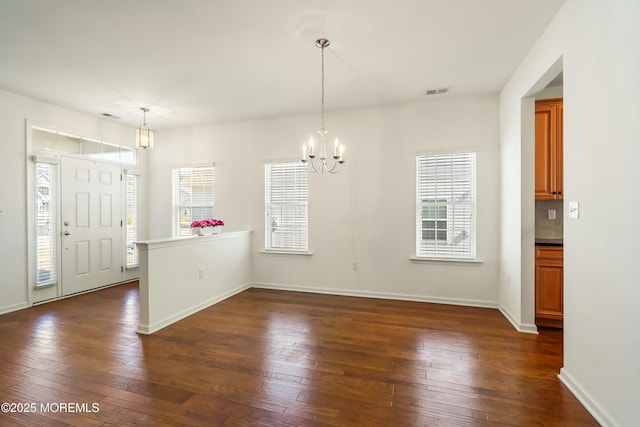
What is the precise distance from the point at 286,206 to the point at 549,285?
3700 mm

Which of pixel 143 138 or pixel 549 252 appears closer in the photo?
pixel 549 252

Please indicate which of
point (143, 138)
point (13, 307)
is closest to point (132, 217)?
point (143, 138)

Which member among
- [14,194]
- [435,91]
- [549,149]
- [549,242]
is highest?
[435,91]

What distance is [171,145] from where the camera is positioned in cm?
595

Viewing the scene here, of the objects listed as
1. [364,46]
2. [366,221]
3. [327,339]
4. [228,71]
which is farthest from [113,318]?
[364,46]

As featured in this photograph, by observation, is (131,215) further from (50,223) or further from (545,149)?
(545,149)

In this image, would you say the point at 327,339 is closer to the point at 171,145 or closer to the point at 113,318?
the point at 113,318

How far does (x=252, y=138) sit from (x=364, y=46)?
2.91 m

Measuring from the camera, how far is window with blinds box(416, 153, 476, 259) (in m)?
4.39

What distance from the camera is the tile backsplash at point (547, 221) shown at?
3939 mm

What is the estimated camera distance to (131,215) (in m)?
Answer: 5.87

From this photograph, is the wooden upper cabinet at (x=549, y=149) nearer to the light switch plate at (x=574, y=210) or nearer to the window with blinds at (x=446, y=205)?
the window with blinds at (x=446, y=205)

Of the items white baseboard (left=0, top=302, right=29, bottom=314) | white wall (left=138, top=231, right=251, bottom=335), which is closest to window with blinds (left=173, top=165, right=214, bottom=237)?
white wall (left=138, top=231, right=251, bottom=335)

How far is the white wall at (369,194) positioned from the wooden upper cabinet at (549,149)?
68cm
